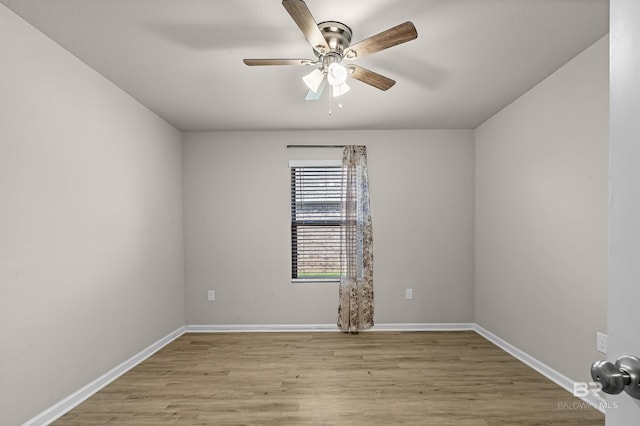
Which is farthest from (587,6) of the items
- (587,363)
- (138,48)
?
(138,48)

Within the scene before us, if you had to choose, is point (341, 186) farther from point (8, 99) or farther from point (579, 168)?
point (8, 99)

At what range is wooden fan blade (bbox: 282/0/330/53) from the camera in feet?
4.90

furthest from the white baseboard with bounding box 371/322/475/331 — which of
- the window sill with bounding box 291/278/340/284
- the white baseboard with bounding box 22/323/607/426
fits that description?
the window sill with bounding box 291/278/340/284

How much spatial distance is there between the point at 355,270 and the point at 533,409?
2.18 metres

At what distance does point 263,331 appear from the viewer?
4070mm

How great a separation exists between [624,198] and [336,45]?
1802 millimetres

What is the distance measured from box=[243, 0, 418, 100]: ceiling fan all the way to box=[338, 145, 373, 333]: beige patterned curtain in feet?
6.13

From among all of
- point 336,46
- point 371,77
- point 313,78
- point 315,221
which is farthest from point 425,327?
point 336,46

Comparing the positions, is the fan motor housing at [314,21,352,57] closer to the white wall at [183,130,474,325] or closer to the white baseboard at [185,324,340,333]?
the white wall at [183,130,474,325]

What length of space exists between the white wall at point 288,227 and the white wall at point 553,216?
0.45m

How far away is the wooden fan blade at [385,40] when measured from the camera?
5.43 feet

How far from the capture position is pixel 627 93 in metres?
0.58

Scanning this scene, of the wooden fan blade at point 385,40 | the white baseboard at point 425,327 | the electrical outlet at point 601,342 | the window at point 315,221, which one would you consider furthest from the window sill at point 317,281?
the wooden fan blade at point 385,40

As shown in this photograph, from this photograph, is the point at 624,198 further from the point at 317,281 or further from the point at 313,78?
the point at 317,281
